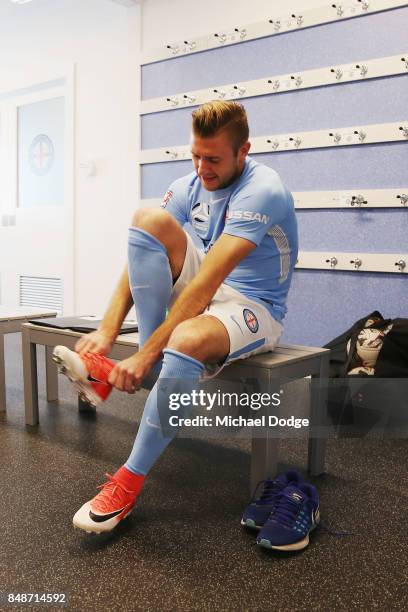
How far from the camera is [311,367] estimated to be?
1655 millimetres

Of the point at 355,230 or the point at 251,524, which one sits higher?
the point at 355,230

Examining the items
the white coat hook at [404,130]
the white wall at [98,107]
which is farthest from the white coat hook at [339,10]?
the white wall at [98,107]

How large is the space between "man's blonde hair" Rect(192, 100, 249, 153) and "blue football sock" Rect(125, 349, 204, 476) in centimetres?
57

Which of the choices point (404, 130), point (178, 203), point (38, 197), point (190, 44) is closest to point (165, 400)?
point (178, 203)

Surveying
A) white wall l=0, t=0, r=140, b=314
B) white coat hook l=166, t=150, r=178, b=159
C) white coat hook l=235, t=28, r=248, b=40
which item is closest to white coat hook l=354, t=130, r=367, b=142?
white coat hook l=235, t=28, r=248, b=40

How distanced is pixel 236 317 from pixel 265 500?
447 millimetres

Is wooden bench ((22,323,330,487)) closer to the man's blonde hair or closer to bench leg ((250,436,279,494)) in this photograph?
bench leg ((250,436,279,494))

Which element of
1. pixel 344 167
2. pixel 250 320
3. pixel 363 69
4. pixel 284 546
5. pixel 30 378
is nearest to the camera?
pixel 284 546

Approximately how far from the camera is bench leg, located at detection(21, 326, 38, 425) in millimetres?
2148

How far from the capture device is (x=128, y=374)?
4.32 feet

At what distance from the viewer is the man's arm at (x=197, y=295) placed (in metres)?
1.36

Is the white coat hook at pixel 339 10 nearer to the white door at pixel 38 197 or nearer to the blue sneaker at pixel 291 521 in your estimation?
the white door at pixel 38 197

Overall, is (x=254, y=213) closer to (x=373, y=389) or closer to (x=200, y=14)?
(x=373, y=389)

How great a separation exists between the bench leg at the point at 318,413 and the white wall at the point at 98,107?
229cm
